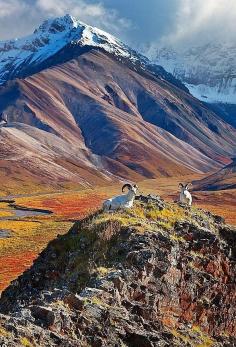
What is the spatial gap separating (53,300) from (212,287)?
805cm

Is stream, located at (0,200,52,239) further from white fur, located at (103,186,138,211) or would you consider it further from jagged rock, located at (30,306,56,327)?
jagged rock, located at (30,306,56,327)

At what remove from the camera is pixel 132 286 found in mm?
17297

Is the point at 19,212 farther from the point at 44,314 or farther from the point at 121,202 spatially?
the point at 44,314

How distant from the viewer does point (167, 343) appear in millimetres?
15852

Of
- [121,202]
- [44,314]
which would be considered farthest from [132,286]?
[121,202]

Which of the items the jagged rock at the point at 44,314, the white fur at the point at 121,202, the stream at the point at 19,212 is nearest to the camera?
the jagged rock at the point at 44,314

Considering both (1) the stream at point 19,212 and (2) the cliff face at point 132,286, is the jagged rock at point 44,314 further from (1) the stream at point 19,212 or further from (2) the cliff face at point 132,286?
(1) the stream at point 19,212

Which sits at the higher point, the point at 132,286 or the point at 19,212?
the point at 19,212

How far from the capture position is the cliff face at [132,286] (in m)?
14.0

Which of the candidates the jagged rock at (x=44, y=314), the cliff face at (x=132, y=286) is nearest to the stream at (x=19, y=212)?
the cliff face at (x=132, y=286)

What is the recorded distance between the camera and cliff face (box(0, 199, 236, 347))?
14.0 meters

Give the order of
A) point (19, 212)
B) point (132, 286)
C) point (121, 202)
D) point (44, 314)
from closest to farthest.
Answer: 1. point (44, 314)
2. point (132, 286)
3. point (121, 202)
4. point (19, 212)

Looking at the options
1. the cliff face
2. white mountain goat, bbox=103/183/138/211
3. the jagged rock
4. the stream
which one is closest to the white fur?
white mountain goat, bbox=103/183/138/211

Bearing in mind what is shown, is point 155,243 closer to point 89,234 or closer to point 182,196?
point 89,234
